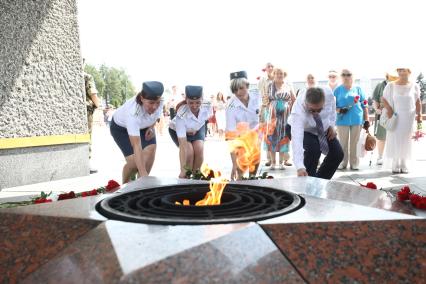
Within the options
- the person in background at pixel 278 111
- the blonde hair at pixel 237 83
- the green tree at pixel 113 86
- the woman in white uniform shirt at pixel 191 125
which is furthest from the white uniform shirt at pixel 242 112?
the green tree at pixel 113 86

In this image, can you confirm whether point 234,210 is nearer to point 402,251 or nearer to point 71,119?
point 402,251

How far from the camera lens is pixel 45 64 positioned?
23.1 ft

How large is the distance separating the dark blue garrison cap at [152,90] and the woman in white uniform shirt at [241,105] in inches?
76.8

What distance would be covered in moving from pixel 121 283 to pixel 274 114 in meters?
6.79

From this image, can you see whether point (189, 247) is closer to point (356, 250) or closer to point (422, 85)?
point (356, 250)

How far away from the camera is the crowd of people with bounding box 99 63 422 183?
4539mm

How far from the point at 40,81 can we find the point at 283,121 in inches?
166

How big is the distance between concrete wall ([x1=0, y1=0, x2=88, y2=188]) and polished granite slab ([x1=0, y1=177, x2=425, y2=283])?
4.66 m

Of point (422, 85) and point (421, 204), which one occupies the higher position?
point (422, 85)

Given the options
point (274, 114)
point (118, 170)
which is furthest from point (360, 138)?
point (118, 170)

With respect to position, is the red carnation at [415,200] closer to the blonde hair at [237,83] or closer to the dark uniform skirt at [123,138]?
the dark uniform skirt at [123,138]

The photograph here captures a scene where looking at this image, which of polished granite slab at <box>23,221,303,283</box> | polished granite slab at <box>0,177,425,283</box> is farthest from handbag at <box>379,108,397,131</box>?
polished granite slab at <box>23,221,303,283</box>

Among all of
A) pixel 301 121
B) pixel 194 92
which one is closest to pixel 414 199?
pixel 301 121

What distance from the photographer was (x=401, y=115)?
748cm
